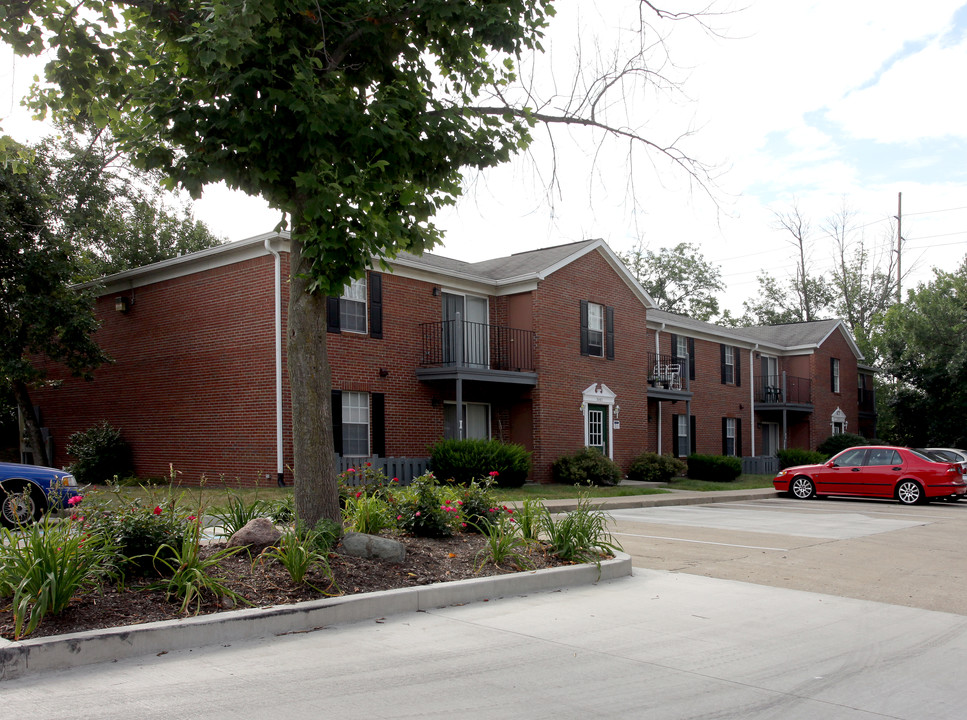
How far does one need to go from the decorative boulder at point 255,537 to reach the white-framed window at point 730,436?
29.7 metres

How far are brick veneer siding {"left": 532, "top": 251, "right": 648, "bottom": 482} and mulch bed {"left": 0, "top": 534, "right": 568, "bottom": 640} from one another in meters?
14.2

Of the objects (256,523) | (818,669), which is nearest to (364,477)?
(256,523)

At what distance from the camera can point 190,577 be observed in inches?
245

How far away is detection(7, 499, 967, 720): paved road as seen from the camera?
4.64 metres

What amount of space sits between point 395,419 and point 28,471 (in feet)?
31.7

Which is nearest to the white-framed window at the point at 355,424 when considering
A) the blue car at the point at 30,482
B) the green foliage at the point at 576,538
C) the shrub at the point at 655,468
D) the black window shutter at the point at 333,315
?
the black window shutter at the point at 333,315

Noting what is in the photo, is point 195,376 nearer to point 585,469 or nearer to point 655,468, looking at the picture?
point 585,469

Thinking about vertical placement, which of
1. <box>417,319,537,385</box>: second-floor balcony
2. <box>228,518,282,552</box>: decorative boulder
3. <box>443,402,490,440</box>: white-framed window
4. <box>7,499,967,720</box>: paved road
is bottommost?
<box>7,499,967,720</box>: paved road

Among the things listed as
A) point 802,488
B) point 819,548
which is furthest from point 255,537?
point 802,488

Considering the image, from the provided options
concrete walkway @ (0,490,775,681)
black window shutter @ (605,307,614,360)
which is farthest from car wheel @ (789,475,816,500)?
concrete walkway @ (0,490,775,681)

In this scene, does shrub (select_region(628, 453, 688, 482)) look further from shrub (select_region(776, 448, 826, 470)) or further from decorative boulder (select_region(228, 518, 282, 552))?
decorative boulder (select_region(228, 518, 282, 552))

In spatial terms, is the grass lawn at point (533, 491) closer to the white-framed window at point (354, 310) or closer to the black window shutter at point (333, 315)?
the black window shutter at point (333, 315)

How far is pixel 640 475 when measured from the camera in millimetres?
26078

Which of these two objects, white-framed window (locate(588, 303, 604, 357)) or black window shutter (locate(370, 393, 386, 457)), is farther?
white-framed window (locate(588, 303, 604, 357))
